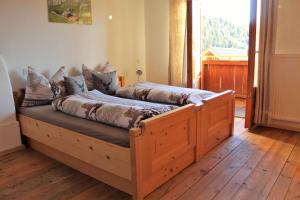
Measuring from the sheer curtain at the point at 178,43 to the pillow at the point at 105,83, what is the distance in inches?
56.7

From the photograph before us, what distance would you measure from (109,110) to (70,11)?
2172mm

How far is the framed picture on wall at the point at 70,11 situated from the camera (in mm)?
3670

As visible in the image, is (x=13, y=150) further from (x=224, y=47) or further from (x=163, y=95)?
(x=224, y=47)

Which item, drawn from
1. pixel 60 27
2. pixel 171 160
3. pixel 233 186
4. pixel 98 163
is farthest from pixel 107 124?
pixel 60 27

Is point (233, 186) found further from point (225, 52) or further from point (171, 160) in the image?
point (225, 52)

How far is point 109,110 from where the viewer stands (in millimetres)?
2369

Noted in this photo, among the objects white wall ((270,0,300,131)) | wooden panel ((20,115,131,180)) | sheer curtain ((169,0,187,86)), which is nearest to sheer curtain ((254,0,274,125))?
white wall ((270,0,300,131))

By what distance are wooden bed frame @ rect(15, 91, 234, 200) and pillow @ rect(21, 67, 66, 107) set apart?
0.23 metres

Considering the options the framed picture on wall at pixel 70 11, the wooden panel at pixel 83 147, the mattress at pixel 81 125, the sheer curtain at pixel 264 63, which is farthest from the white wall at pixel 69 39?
the sheer curtain at pixel 264 63

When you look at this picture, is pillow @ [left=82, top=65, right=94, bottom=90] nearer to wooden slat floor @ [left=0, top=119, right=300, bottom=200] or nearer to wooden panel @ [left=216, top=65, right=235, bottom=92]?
wooden slat floor @ [left=0, top=119, right=300, bottom=200]

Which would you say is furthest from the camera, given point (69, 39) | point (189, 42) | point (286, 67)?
point (189, 42)

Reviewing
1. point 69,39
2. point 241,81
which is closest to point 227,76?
point 241,81

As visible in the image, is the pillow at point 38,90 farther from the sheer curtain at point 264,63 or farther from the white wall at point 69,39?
the sheer curtain at point 264,63

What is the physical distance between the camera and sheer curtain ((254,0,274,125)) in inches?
138
